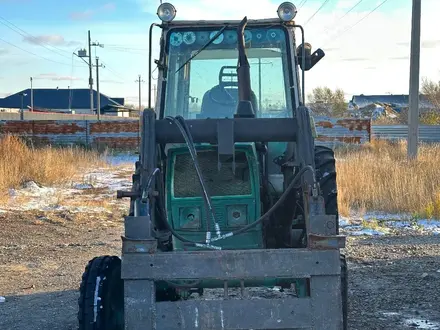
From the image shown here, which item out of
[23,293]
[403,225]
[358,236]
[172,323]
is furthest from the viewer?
[403,225]

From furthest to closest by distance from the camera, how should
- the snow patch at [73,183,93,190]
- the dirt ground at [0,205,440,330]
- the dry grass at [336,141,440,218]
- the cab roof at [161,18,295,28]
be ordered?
the snow patch at [73,183,93,190] → the dry grass at [336,141,440,218] → the dirt ground at [0,205,440,330] → the cab roof at [161,18,295,28]

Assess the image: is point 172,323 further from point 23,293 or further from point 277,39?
point 23,293

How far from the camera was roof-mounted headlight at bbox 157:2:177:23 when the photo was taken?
512cm

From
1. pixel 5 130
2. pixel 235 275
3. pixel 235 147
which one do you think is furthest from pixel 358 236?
pixel 5 130

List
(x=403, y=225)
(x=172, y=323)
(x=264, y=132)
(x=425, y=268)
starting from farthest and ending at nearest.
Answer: (x=403, y=225), (x=425, y=268), (x=264, y=132), (x=172, y=323)

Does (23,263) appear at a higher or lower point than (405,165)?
lower

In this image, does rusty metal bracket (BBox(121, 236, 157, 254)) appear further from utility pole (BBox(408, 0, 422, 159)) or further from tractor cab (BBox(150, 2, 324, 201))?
utility pole (BBox(408, 0, 422, 159))

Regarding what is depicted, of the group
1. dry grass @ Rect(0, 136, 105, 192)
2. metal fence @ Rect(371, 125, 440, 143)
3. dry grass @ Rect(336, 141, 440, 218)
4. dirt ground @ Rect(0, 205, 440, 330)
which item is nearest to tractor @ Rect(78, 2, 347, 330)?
dirt ground @ Rect(0, 205, 440, 330)

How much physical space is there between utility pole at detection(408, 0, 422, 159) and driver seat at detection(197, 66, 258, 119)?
11.1 meters

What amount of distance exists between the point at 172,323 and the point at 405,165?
11.4 meters

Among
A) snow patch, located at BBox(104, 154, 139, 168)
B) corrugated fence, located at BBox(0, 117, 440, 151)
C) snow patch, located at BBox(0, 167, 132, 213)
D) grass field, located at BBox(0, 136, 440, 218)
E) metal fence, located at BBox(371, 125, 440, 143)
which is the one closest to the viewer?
grass field, located at BBox(0, 136, 440, 218)

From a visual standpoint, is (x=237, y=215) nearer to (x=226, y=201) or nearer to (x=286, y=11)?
(x=226, y=201)

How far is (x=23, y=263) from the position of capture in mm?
7492

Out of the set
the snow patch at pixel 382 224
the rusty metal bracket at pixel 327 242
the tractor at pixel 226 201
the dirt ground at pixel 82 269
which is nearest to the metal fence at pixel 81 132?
the dirt ground at pixel 82 269
